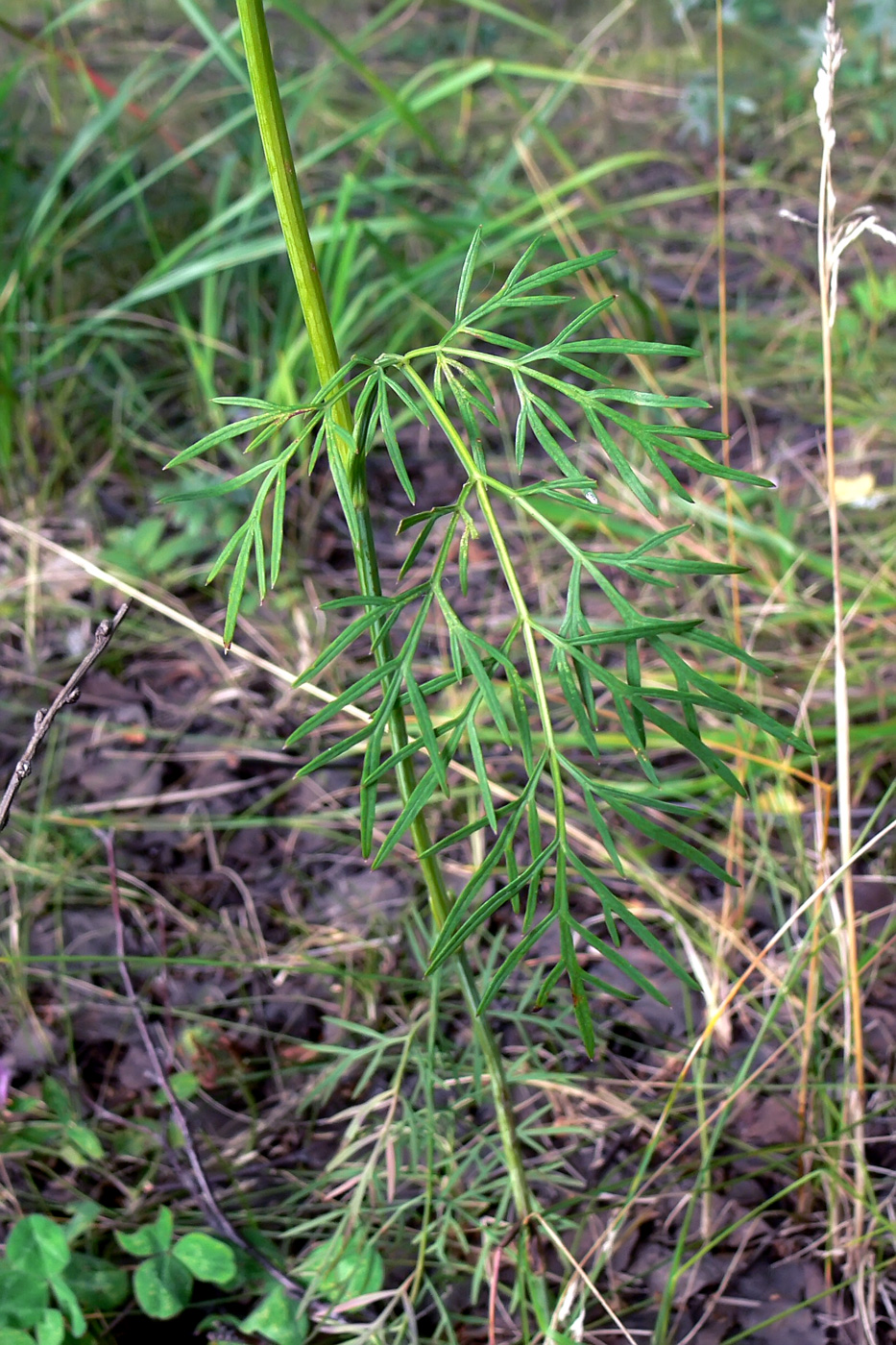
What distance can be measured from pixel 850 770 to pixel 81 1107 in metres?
0.97

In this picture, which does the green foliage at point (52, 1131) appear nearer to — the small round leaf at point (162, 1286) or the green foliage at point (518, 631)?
the small round leaf at point (162, 1286)

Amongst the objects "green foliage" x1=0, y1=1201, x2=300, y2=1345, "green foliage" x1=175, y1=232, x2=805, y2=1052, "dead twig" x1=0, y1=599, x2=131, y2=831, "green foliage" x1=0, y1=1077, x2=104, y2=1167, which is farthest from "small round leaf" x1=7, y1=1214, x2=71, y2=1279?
"green foliage" x1=175, y1=232, x2=805, y2=1052

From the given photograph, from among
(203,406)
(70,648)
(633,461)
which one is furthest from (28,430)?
(633,461)

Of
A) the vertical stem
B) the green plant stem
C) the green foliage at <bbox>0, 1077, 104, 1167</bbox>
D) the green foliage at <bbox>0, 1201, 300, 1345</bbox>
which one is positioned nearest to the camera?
the green plant stem

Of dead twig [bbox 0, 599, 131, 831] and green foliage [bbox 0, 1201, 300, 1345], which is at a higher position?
dead twig [bbox 0, 599, 131, 831]

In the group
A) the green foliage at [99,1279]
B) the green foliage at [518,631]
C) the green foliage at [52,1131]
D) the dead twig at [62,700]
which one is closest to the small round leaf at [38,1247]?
the green foliage at [99,1279]

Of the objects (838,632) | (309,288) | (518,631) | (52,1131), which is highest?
A: (309,288)

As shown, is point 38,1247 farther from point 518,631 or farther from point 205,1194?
point 518,631

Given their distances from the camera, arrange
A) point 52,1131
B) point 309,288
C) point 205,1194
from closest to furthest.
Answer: point 309,288 < point 205,1194 < point 52,1131

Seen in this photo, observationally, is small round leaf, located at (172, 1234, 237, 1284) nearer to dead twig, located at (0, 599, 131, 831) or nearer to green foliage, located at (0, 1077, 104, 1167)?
green foliage, located at (0, 1077, 104, 1167)

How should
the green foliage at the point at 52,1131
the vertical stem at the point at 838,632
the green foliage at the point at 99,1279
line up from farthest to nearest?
1. the green foliage at the point at 52,1131
2. the green foliage at the point at 99,1279
3. the vertical stem at the point at 838,632

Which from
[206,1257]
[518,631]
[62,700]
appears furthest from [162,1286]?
[518,631]

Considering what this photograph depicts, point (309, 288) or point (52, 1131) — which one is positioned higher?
point (309, 288)

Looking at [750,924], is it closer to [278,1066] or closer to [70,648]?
[278,1066]
